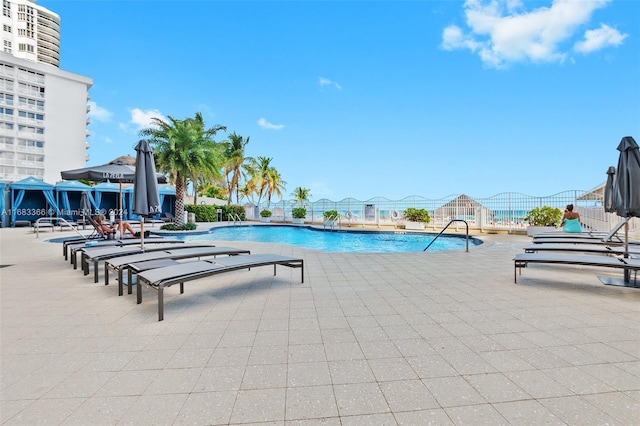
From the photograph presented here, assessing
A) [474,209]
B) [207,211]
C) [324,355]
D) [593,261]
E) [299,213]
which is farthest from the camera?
[299,213]

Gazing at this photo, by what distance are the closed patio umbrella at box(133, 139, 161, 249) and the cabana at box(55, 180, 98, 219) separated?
16.5 m

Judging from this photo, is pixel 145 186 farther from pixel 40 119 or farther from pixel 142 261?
pixel 40 119

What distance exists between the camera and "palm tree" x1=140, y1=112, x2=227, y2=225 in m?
14.3

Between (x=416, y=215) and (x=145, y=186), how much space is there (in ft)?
45.4

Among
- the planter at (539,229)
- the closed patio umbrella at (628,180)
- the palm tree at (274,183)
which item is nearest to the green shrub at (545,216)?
the planter at (539,229)

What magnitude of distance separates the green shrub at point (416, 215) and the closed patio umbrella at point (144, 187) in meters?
13.6

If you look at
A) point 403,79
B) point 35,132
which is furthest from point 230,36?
point 35,132

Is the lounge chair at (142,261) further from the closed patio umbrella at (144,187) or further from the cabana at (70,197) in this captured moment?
the cabana at (70,197)

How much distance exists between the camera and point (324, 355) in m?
2.41

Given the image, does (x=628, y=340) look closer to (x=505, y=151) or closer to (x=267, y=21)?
(x=267, y=21)

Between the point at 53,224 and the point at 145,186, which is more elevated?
the point at 145,186

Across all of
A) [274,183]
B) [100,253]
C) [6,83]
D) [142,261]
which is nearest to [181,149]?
[100,253]

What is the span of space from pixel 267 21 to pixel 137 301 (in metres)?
16.3

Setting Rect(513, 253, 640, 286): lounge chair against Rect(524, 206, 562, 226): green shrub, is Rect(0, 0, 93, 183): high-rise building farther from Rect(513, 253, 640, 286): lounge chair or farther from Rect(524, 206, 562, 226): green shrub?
Rect(524, 206, 562, 226): green shrub
